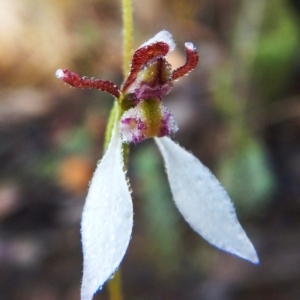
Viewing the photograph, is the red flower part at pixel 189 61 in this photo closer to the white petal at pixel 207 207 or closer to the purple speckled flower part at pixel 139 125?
the purple speckled flower part at pixel 139 125

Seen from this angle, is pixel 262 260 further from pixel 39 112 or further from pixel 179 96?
pixel 39 112

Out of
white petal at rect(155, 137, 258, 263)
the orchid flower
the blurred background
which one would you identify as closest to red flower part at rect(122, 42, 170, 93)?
the orchid flower

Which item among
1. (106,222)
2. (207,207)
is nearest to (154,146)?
(207,207)

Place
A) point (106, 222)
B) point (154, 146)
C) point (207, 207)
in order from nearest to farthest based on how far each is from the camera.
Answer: point (106, 222) → point (207, 207) → point (154, 146)

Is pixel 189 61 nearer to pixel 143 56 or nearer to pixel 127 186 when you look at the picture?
pixel 143 56

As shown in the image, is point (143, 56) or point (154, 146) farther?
point (154, 146)
